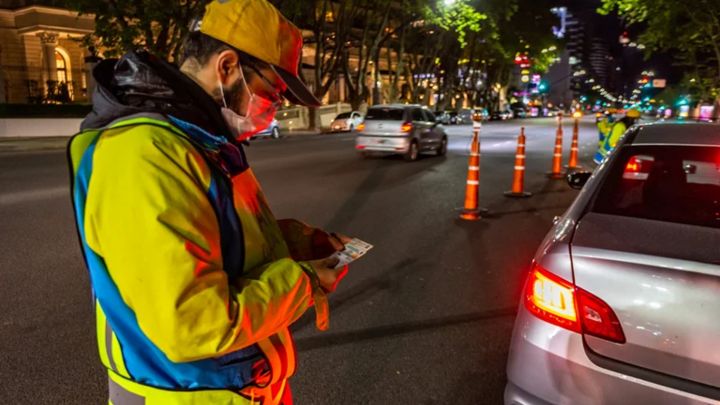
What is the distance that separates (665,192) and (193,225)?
3.23 m

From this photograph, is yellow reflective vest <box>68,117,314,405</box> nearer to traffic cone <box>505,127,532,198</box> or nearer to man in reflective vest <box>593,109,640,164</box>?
man in reflective vest <box>593,109,640,164</box>

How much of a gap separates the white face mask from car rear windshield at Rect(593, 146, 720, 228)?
2.03 meters

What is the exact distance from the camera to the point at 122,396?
148 centimetres

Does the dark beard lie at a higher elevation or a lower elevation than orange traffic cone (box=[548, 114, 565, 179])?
higher

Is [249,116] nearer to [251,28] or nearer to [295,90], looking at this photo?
[295,90]

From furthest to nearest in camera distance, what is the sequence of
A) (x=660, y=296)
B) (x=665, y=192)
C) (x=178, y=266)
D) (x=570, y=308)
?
(x=665, y=192), (x=570, y=308), (x=660, y=296), (x=178, y=266)

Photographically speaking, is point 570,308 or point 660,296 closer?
point 660,296

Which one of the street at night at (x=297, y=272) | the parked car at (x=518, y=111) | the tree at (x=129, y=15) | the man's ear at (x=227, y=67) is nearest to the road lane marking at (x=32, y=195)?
the street at night at (x=297, y=272)

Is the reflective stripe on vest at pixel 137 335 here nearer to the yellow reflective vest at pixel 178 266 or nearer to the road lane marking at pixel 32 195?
the yellow reflective vest at pixel 178 266

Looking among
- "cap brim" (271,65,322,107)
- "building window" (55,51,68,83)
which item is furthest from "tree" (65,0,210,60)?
"cap brim" (271,65,322,107)

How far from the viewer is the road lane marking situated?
885 centimetres

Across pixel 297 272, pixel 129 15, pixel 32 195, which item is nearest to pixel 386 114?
pixel 32 195

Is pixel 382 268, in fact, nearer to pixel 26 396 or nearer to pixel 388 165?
pixel 26 396

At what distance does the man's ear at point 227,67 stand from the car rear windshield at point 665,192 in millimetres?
2192
